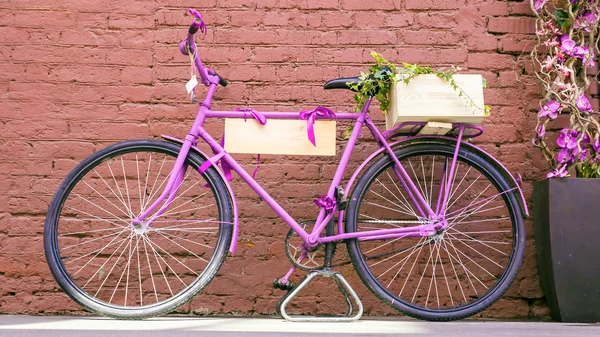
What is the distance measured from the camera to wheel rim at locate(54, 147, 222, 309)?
3.17 m

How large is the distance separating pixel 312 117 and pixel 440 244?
3.21ft

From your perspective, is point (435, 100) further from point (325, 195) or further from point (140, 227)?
point (140, 227)

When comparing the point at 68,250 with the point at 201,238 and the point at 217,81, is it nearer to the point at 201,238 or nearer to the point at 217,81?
the point at 201,238

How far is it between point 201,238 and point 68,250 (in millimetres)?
668

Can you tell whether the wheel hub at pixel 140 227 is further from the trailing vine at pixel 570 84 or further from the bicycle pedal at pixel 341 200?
the trailing vine at pixel 570 84

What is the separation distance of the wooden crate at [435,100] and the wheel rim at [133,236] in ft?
3.51

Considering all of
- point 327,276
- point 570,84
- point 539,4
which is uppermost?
point 539,4

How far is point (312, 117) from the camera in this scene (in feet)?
9.21

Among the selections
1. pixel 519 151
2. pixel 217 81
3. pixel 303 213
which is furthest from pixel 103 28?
pixel 519 151

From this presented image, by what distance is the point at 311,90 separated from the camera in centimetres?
327

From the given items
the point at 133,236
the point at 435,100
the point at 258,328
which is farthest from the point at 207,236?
the point at 435,100

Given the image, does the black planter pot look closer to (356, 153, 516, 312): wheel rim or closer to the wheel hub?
(356, 153, 516, 312): wheel rim

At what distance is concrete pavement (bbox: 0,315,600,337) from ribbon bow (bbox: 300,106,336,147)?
0.81 meters

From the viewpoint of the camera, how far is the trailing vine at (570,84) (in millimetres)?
3068
